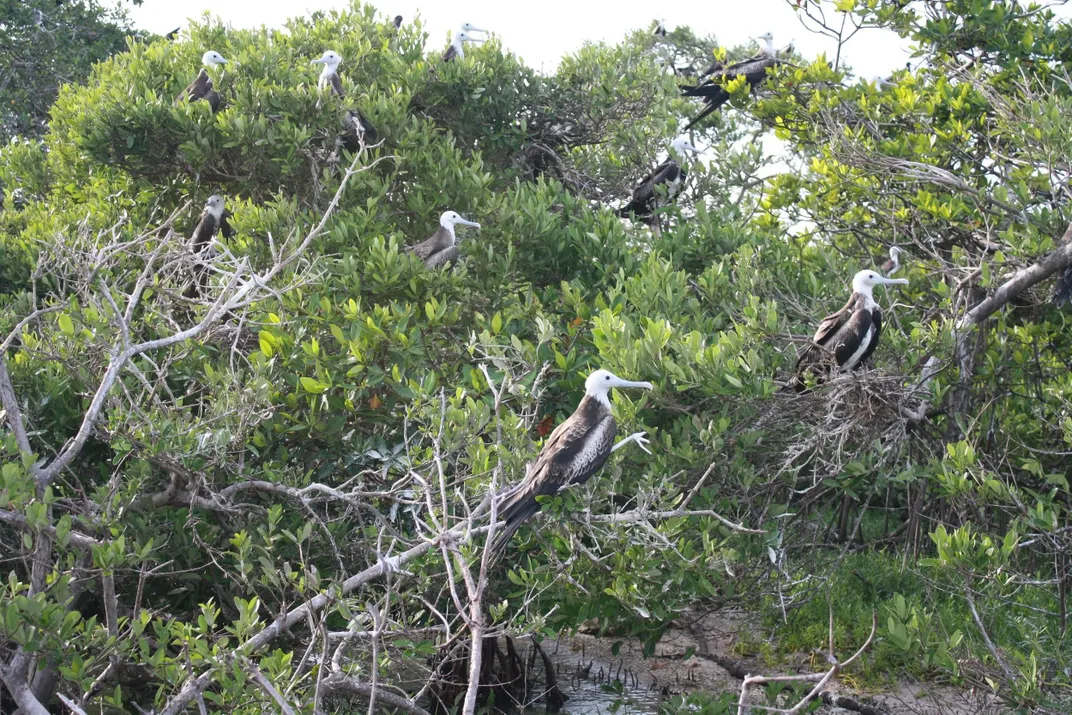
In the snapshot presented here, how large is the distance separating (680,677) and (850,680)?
0.89 m

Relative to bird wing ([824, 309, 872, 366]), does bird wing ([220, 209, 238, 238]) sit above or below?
above

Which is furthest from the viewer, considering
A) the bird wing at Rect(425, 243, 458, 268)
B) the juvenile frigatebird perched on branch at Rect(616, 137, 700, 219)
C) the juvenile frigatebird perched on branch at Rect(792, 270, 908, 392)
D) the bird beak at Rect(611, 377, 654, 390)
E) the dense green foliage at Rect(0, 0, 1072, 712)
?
the juvenile frigatebird perched on branch at Rect(616, 137, 700, 219)

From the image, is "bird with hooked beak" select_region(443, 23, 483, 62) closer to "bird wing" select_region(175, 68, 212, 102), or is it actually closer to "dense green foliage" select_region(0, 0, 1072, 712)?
"dense green foliage" select_region(0, 0, 1072, 712)

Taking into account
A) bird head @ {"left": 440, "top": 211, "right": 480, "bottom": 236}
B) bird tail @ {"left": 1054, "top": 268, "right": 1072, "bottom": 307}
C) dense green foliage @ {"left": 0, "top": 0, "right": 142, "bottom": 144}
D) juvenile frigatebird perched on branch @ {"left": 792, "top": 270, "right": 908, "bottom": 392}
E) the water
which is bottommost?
the water

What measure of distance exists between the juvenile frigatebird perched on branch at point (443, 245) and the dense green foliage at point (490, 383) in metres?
0.15

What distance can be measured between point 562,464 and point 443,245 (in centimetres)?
242

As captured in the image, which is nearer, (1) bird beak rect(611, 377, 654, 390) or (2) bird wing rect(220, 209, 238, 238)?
(1) bird beak rect(611, 377, 654, 390)

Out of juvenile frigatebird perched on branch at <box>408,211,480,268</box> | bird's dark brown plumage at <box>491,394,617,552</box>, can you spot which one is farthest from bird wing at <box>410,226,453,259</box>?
bird's dark brown plumage at <box>491,394,617,552</box>

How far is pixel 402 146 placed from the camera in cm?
630

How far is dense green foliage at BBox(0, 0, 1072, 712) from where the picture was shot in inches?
147

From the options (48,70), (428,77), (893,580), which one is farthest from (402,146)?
(48,70)

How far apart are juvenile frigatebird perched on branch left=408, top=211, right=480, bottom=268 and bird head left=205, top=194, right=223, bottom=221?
4.72ft

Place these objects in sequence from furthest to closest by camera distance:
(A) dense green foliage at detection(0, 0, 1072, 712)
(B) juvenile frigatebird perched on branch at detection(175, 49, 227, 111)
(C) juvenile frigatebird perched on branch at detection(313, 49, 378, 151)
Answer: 1. (B) juvenile frigatebird perched on branch at detection(175, 49, 227, 111)
2. (C) juvenile frigatebird perched on branch at detection(313, 49, 378, 151)
3. (A) dense green foliage at detection(0, 0, 1072, 712)

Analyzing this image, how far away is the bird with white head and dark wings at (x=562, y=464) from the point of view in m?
3.60
